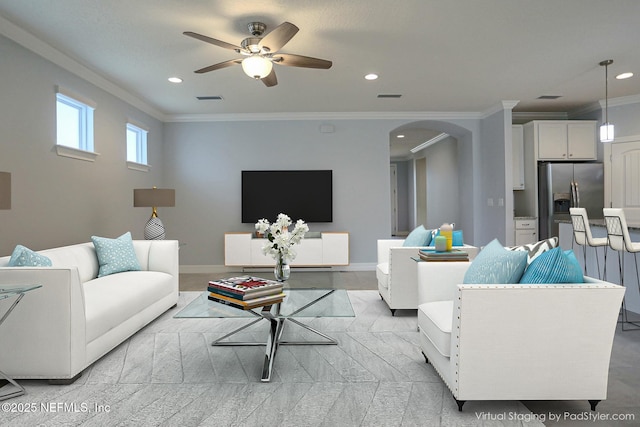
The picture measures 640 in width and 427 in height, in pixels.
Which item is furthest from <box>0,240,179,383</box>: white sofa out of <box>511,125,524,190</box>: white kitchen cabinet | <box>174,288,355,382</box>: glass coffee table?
<box>511,125,524,190</box>: white kitchen cabinet

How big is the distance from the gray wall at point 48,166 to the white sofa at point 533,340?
353 cm

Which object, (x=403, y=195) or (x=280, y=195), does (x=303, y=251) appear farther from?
(x=403, y=195)

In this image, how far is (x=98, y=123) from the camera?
14.7ft

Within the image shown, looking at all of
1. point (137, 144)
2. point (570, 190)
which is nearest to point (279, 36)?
point (137, 144)

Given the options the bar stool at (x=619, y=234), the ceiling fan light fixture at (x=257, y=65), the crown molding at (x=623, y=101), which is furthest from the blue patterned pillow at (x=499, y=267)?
the crown molding at (x=623, y=101)

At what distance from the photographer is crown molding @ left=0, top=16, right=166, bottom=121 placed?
3182 mm

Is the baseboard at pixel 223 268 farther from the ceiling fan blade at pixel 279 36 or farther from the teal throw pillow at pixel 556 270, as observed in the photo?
the teal throw pillow at pixel 556 270

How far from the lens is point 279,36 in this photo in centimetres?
272

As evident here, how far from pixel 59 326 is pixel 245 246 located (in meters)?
3.75

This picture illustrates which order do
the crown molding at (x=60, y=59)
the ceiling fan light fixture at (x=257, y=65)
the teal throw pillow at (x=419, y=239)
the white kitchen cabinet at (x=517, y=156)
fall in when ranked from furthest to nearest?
the white kitchen cabinet at (x=517, y=156) → the teal throw pillow at (x=419, y=239) → the crown molding at (x=60, y=59) → the ceiling fan light fixture at (x=257, y=65)

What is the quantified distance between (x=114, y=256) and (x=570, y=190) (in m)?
5.96

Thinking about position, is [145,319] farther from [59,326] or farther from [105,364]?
[59,326]

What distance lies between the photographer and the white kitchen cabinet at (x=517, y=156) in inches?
241

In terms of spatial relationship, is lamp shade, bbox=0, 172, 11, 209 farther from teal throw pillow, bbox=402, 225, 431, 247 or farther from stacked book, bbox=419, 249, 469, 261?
teal throw pillow, bbox=402, 225, 431, 247
